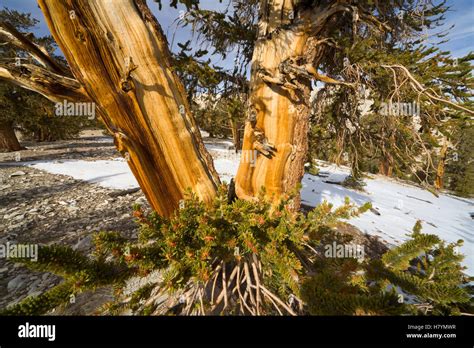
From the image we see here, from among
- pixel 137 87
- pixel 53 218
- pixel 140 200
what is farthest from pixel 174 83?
pixel 53 218

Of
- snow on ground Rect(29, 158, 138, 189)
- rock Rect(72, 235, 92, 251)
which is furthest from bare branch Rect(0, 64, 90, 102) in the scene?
snow on ground Rect(29, 158, 138, 189)

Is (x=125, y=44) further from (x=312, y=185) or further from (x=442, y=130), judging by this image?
(x=312, y=185)

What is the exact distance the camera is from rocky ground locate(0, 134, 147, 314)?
90.0 inches

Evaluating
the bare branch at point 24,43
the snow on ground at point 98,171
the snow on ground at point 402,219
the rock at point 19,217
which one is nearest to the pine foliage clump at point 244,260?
the bare branch at point 24,43

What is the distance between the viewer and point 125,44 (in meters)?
1.67

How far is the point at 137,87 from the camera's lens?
175 cm

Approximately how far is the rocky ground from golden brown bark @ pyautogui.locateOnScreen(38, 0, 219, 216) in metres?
1.49

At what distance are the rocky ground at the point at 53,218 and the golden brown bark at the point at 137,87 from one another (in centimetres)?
149

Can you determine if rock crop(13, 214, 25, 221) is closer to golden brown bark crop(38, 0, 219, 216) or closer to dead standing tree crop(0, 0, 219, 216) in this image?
dead standing tree crop(0, 0, 219, 216)

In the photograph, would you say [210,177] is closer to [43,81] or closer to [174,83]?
[174,83]

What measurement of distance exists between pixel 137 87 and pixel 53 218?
369 centimetres
